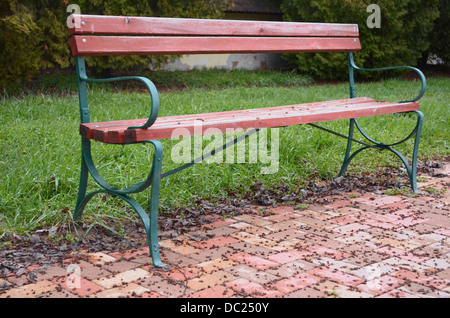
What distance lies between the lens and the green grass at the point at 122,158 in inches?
128

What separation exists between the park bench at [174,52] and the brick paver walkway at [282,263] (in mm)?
239

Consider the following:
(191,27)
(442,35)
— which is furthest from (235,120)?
(442,35)

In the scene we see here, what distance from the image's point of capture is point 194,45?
3.51 m

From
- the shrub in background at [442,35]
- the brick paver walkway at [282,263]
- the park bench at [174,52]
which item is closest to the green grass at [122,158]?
the park bench at [174,52]

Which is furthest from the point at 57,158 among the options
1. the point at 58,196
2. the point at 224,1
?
the point at 224,1

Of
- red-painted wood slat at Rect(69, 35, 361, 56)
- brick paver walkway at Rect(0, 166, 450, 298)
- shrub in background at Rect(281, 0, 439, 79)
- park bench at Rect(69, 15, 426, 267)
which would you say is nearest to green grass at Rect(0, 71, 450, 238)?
park bench at Rect(69, 15, 426, 267)

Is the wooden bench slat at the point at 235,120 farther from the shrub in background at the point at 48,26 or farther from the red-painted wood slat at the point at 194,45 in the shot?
the shrub in background at the point at 48,26

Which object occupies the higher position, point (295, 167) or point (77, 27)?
point (77, 27)

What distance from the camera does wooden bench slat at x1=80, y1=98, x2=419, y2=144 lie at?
2693 millimetres

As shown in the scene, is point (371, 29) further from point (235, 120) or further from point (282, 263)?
point (282, 263)

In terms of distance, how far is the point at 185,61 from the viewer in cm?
1200

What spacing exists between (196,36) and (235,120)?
0.82 metres
